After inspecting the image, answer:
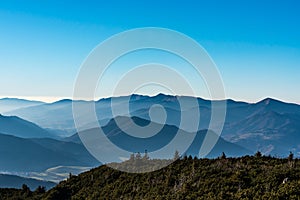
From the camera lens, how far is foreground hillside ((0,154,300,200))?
45.4m

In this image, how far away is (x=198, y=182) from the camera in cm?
5641

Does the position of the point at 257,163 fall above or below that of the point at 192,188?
above

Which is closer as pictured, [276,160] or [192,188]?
[192,188]

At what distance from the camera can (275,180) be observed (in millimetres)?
47125

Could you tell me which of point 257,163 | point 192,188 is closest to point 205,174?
point 192,188

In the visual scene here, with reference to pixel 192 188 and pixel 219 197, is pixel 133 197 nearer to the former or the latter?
pixel 192 188

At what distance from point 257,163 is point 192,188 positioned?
15.7 metres

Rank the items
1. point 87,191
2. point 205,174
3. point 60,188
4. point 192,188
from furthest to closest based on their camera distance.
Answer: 1. point 60,188
2. point 87,191
3. point 205,174
4. point 192,188

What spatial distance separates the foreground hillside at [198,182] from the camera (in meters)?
45.4

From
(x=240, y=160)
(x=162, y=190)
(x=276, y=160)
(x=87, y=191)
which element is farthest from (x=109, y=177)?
(x=276, y=160)

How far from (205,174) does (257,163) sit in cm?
1058

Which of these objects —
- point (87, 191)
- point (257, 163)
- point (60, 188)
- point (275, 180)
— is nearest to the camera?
point (275, 180)

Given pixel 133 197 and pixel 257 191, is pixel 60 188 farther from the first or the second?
pixel 257 191

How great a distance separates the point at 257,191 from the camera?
44.0m
